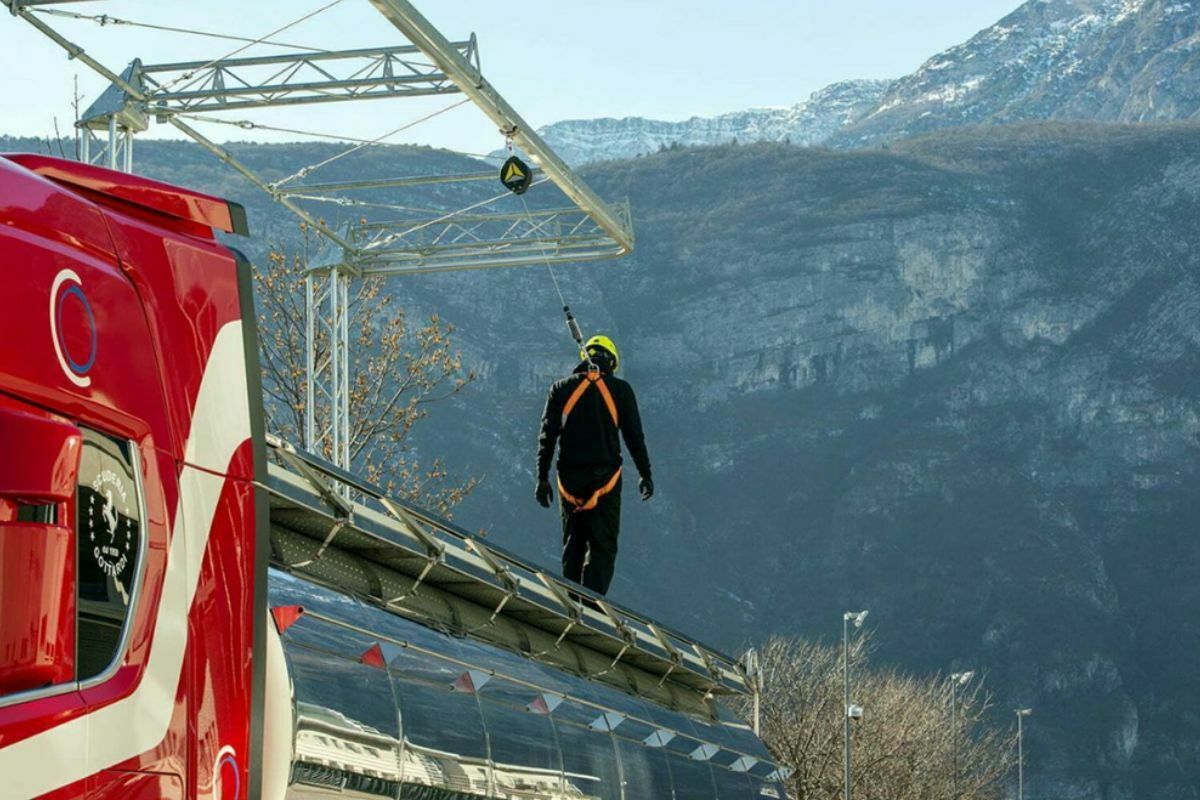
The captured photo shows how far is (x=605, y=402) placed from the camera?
12156 millimetres

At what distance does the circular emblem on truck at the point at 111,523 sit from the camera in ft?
12.0

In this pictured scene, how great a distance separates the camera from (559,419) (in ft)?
40.2

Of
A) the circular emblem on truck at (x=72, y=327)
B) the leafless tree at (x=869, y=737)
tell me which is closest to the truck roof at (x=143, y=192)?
the circular emblem on truck at (x=72, y=327)

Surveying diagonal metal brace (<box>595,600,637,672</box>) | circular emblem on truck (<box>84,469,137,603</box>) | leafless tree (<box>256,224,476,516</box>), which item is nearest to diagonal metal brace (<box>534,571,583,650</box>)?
diagonal metal brace (<box>595,600,637,672</box>)

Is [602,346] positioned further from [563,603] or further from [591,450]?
[563,603]

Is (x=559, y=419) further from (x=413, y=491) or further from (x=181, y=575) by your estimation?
(x=413, y=491)

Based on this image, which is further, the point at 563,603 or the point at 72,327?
the point at 563,603

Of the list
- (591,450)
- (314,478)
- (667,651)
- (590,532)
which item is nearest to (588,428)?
(591,450)

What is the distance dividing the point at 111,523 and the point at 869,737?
2883 inches

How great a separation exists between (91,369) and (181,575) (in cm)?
50

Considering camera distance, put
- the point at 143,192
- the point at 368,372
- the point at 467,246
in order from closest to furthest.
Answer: the point at 143,192 < the point at 467,246 < the point at 368,372

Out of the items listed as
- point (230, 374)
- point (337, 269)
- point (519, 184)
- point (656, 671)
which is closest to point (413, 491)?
point (337, 269)

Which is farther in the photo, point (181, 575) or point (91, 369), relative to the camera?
point (181, 575)

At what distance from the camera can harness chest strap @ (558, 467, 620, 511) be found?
12062 mm
